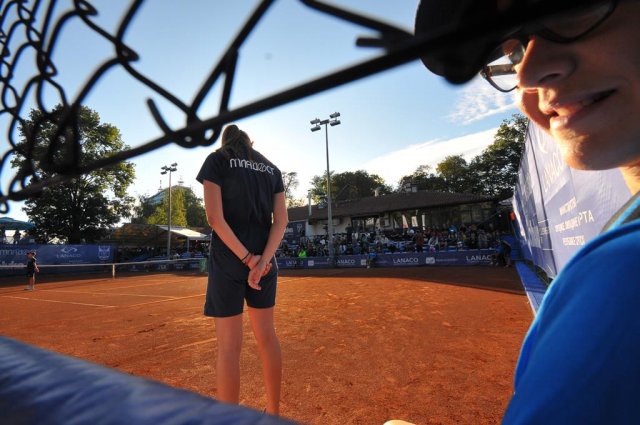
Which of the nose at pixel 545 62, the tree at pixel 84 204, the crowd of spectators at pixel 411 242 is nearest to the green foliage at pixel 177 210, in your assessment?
the tree at pixel 84 204

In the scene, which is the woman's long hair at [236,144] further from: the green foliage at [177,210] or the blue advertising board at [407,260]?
the green foliage at [177,210]

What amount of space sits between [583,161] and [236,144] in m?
2.01

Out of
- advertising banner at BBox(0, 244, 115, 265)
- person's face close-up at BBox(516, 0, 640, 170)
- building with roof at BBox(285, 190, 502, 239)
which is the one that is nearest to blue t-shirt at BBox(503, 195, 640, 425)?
person's face close-up at BBox(516, 0, 640, 170)

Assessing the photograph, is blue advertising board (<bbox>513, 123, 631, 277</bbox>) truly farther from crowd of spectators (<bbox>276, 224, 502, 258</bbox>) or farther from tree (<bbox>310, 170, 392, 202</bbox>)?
tree (<bbox>310, 170, 392, 202</bbox>)

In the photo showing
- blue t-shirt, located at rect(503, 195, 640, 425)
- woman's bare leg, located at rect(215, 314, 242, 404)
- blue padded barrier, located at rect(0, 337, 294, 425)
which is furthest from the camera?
woman's bare leg, located at rect(215, 314, 242, 404)

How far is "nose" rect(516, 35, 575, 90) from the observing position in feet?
2.21

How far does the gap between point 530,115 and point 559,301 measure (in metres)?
0.86

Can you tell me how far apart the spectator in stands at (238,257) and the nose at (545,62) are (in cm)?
175

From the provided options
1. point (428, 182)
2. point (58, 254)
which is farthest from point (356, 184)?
point (58, 254)

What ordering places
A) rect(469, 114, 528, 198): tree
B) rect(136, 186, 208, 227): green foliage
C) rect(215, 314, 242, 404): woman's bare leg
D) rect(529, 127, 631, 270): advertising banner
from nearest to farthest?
rect(215, 314, 242, 404): woman's bare leg
rect(529, 127, 631, 270): advertising banner
rect(469, 114, 528, 198): tree
rect(136, 186, 208, 227): green foliage

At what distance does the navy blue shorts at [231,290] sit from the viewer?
2113 mm

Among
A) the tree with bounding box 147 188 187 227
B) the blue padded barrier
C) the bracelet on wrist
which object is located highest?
the tree with bounding box 147 188 187 227

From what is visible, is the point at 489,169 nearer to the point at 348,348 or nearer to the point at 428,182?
the point at 428,182

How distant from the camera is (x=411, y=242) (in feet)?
80.7
